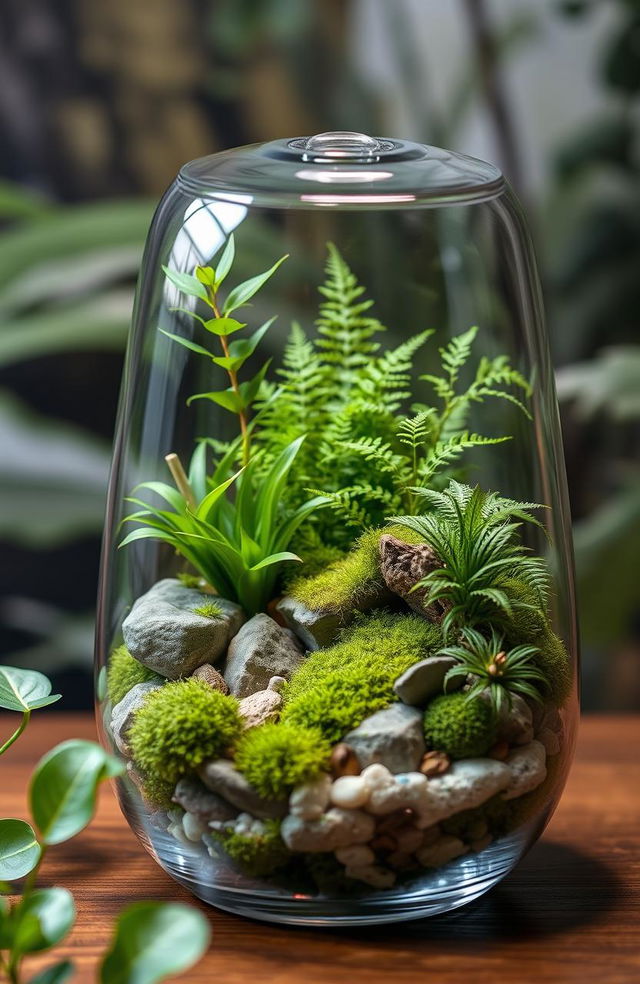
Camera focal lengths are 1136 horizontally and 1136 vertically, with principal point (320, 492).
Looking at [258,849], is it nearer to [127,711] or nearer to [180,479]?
[127,711]

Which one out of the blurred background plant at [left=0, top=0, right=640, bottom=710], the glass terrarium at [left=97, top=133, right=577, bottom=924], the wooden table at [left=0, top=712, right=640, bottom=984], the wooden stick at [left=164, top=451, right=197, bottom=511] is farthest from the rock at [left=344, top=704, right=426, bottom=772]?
the blurred background plant at [left=0, top=0, right=640, bottom=710]

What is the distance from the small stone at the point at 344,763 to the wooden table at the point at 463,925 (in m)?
0.11

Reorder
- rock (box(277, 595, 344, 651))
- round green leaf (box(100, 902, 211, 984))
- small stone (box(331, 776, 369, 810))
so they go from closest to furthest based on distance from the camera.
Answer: round green leaf (box(100, 902, 211, 984))
small stone (box(331, 776, 369, 810))
rock (box(277, 595, 344, 651))

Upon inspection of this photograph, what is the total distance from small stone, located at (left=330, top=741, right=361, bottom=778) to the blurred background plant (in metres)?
0.89

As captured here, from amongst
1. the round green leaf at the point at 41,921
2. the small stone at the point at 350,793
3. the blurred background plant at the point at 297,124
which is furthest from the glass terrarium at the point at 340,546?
the blurred background plant at the point at 297,124

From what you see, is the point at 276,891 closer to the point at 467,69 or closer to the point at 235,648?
the point at 235,648

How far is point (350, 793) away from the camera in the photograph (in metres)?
0.61

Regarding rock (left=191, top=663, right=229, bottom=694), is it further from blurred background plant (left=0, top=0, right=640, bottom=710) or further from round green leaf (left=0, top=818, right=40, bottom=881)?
blurred background plant (left=0, top=0, right=640, bottom=710)

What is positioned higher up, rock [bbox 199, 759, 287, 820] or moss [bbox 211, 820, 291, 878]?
rock [bbox 199, 759, 287, 820]

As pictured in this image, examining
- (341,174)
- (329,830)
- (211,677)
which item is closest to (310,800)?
(329,830)

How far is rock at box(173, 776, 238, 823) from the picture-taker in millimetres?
643

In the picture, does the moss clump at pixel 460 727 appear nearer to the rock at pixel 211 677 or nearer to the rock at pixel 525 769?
the rock at pixel 525 769

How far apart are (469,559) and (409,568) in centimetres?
4

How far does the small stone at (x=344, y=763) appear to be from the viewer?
63 cm
